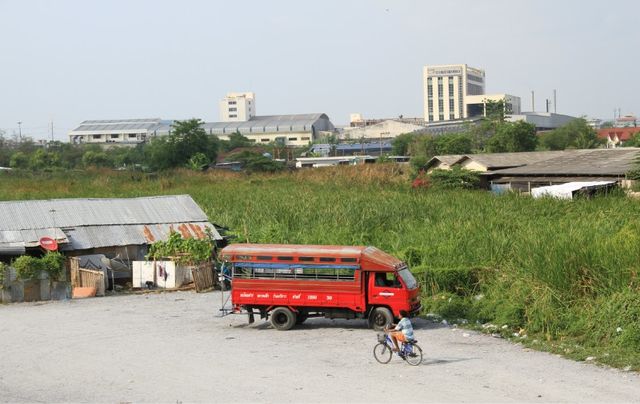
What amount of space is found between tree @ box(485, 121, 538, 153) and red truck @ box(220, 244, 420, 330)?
64.9 metres

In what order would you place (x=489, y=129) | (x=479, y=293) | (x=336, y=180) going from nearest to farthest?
(x=479, y=293), (x=336, y=180), (x=489, y=129)

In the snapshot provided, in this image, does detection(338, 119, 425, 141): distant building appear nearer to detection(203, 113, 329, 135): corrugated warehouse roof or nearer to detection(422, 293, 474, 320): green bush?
detection(203, 113, 329, 135): corrugated warehouse roof

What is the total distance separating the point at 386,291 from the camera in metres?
21.7

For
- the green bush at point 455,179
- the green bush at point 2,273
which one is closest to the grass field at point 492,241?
the green bush at point 455,179

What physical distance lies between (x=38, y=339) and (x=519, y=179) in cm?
3647

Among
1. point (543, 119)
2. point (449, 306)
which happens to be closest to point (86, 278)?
point (449, 306)

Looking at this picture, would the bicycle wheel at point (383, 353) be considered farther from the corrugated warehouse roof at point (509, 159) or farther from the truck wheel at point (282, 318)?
the corrugated warehouse roof at point (509, 159)

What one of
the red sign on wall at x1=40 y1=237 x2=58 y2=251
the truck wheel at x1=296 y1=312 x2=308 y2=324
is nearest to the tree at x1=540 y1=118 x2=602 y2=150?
the red sign on wall at x1=40 y1=237 x2=58 y2=251

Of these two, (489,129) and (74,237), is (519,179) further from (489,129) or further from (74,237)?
(489,129)

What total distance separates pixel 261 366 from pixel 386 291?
470cm

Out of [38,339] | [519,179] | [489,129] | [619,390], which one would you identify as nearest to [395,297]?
[619,390]

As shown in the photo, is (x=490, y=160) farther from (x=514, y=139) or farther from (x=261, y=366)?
(x=261, y=366)

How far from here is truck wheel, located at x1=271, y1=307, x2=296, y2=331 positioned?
2248cm

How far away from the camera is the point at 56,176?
6481 centimetres
